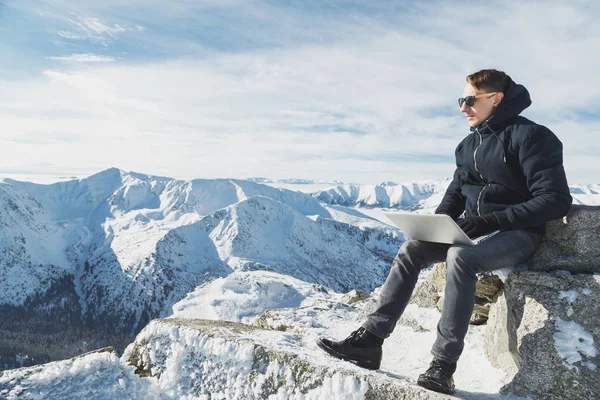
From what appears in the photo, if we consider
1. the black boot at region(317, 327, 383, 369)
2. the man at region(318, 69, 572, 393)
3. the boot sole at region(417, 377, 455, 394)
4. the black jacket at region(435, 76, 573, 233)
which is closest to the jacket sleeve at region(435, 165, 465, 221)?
the black jacket at region(435, 76, 573, 233)

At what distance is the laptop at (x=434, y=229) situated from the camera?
248 inches

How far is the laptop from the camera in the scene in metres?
6.30

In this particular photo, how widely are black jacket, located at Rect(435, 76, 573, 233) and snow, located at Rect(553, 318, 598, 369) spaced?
5.64 feet

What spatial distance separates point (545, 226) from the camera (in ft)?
25.0

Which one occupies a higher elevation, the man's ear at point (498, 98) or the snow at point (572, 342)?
the man's ear at point (498, 98)

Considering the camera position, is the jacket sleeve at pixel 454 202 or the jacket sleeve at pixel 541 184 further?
the jacket sleeve at pixel 454 202

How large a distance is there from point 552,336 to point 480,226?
2.26 metres

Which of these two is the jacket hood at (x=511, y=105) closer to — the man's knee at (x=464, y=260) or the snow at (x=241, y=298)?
the man's knee at (x=464, y=260)

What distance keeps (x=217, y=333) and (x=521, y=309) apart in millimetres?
5878

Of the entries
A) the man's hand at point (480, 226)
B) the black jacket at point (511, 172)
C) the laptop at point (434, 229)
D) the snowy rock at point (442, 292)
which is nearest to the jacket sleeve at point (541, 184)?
the black jacket at point (511, 172)

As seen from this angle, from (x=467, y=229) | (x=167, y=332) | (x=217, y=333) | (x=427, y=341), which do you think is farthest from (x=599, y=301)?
(x=167, y=332)

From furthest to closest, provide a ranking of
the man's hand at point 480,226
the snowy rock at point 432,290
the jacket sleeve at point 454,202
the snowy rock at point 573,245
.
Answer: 1. the snowy rock at point 432,290
2. the jacket sleeve at point 454,202
3. the snowy rock at point 573,245
4. the man's hand at point 480,226

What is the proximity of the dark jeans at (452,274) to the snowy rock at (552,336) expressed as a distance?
0.63 m

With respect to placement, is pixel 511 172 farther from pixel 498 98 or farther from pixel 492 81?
pixel 492 81
